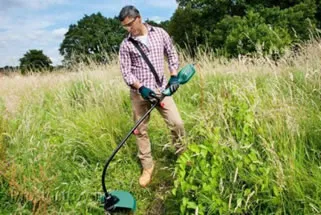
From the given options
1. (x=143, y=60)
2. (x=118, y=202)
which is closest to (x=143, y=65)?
(x=143, y=60)

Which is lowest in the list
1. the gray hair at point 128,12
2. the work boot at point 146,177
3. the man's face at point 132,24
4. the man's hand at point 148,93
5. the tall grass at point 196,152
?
the work boot at point 146,177

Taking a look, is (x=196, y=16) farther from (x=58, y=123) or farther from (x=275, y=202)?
(x=275, y=202)

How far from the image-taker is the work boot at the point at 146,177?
3409 millimetres

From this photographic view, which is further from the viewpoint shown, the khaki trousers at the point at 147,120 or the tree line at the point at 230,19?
the tree line at the point at 230,19

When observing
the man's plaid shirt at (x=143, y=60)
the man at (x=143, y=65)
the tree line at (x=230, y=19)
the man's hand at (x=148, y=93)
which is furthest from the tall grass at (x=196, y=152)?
the tree line at (x=230, y=19)

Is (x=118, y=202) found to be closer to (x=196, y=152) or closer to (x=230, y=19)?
(x=196, y=152)

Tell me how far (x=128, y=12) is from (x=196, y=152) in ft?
4.95

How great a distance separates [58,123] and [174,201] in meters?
2.21

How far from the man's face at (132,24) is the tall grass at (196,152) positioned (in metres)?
0.89

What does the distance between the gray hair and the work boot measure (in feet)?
5.04

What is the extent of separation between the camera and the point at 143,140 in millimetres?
3529

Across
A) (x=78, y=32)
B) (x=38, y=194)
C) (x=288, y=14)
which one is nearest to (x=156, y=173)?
(x=38, y=194)

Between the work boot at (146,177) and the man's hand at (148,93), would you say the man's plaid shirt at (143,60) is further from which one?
the work boot at (146,177)

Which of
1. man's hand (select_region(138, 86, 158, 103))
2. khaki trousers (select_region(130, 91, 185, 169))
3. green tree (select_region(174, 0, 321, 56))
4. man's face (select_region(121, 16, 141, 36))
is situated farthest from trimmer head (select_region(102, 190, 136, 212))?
green tree (select_region(174, 0, 321, 56))
